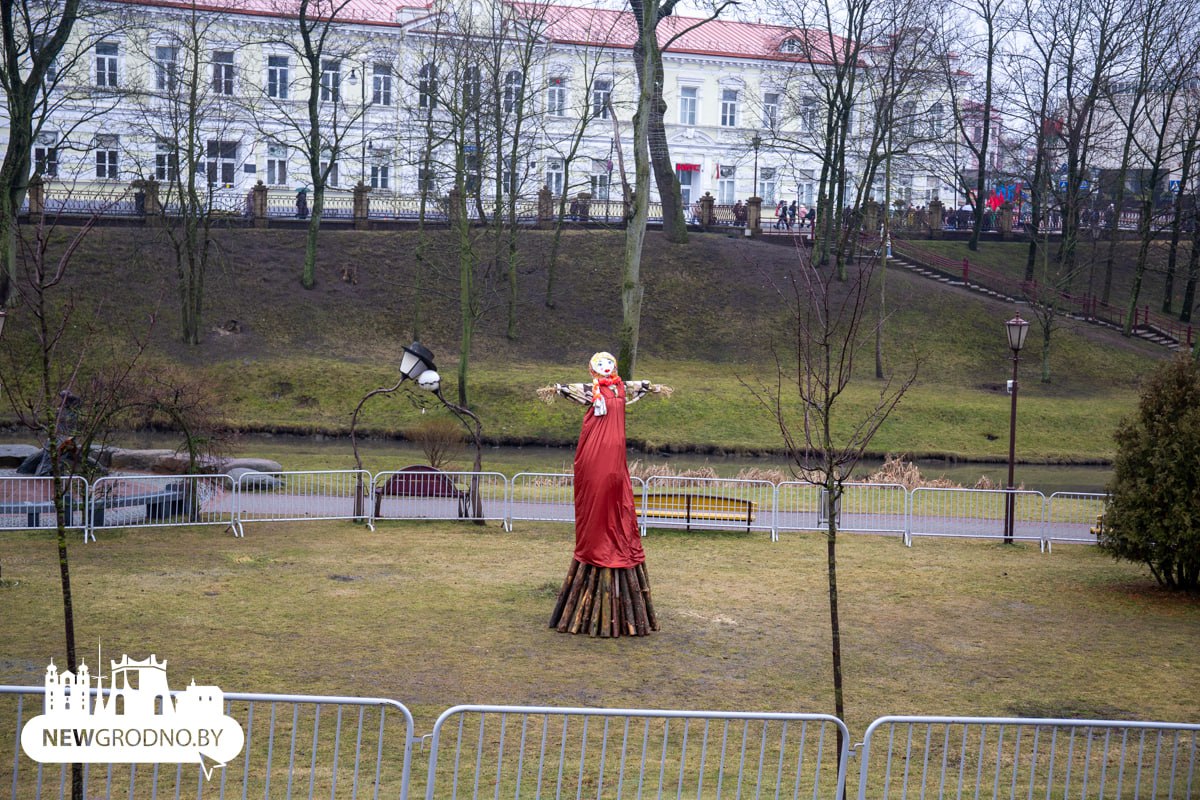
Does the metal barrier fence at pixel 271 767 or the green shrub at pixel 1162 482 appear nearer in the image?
the metal barrier fence at pixel 271 767

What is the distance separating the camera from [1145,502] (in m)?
14.7

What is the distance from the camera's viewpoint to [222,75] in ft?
165

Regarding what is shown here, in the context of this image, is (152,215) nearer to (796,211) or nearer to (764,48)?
(796,211)

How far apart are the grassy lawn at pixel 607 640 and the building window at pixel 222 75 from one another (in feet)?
109

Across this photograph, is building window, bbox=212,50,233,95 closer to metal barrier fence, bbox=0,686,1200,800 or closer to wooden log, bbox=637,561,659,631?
wooden log, bbox=637,561,659,631

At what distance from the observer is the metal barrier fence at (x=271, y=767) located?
295 inches

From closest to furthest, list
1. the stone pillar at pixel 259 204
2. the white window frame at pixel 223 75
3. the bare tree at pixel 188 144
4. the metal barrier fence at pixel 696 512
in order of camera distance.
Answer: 1. the metal barrier fence at pixel 696 512
2. the bare tree at pixel 188 144
3. the stone pillar at pixel 259 204
4. the white window frame at pixel 223 75

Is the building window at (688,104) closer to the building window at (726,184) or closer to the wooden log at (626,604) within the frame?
the building window at (726,184)

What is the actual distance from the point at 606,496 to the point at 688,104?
165ft

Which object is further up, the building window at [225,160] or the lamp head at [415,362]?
the building window at [225,160]

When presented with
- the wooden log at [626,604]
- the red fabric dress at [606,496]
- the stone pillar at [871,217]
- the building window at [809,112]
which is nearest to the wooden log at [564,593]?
the red fabric dress at [606,496]

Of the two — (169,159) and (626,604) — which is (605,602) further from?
(169,159)

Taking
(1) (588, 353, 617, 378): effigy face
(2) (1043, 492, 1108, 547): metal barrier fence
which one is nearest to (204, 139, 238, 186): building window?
(2) (1043, 492, 1108, 547): metal barrier fence

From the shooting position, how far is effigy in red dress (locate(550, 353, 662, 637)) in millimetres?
12305
